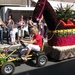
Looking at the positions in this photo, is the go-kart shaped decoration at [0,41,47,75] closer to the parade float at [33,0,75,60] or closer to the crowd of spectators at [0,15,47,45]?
the parade float at [33,0,75,60]

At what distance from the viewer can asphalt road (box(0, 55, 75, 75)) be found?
6.77m

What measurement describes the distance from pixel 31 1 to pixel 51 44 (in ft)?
30.7

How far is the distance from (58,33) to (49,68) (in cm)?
140

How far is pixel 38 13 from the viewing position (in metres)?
7.30

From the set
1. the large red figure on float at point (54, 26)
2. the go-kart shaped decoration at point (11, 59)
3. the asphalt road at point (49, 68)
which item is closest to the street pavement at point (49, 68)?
the asphalt road at point (49, 68)

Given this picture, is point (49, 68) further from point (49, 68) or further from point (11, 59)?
point (11, 59)

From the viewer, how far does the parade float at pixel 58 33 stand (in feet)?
25.0

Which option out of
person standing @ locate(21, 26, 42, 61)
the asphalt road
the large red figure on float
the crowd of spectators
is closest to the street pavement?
the asphalt road

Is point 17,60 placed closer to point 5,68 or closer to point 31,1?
point 5,68

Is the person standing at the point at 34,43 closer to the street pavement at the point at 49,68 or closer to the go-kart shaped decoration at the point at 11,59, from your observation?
the go-kart shaped decoration at the point at 11,59

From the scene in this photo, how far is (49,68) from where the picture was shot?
7191mm

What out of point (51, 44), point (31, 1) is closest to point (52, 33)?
point (51, 44)

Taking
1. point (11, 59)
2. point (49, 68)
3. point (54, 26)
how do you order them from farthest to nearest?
point (54, 26) < point (49, 68) < point (11, 59)

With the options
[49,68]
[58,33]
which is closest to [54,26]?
[58,33]
